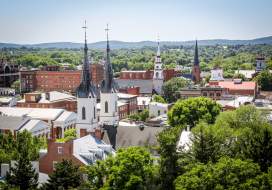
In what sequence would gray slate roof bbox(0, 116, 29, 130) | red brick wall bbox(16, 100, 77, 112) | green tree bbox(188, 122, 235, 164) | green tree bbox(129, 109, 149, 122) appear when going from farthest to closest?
red brick wall bbox(16, 100, 77, 112) < green tree bbox(129, 109, 149, 122) < gray slate roof bbox(0, 116, 29, 130) < green tree bbox(188, 122, 235, 164)

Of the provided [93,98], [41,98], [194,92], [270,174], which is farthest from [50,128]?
[270,174]

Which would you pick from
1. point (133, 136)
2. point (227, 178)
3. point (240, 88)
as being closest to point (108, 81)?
point (133, 136)

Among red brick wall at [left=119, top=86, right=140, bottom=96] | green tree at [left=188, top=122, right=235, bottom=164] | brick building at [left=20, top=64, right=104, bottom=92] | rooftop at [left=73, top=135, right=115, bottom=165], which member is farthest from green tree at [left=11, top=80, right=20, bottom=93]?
green tree at [left=188, top=122, right=235, bottom=164]

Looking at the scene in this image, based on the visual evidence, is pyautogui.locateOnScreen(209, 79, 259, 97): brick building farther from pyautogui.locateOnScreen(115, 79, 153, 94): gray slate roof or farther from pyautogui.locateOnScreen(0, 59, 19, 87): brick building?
pyautogui.locateOnScreen(0, 59, 19, 87): brick building

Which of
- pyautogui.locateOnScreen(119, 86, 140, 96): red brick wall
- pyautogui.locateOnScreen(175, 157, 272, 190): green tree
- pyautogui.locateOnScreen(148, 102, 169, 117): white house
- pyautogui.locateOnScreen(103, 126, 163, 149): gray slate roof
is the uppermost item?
pyautogui.locateOnScreen(175, 157, 272, 190): green tree

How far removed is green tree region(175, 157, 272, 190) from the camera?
124 ft

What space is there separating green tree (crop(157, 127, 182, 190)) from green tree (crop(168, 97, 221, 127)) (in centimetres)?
3070

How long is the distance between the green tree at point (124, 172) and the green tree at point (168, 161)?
910 mm

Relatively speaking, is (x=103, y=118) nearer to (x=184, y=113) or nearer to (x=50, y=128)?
(x=184, y=113)

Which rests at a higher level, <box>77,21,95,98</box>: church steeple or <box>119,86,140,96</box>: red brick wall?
<box>77,21,95,98</box>: church steeple

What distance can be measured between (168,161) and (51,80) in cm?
11453

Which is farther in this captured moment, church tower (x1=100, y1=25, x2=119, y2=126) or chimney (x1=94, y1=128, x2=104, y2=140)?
church tower (x1=100, y1=25, x2=119, y2=126)

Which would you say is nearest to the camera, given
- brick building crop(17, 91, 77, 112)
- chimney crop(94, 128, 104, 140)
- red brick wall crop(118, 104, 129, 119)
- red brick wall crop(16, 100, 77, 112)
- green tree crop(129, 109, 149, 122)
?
chimney crop(94, 128, 104, 140)

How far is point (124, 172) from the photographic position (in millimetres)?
41094
